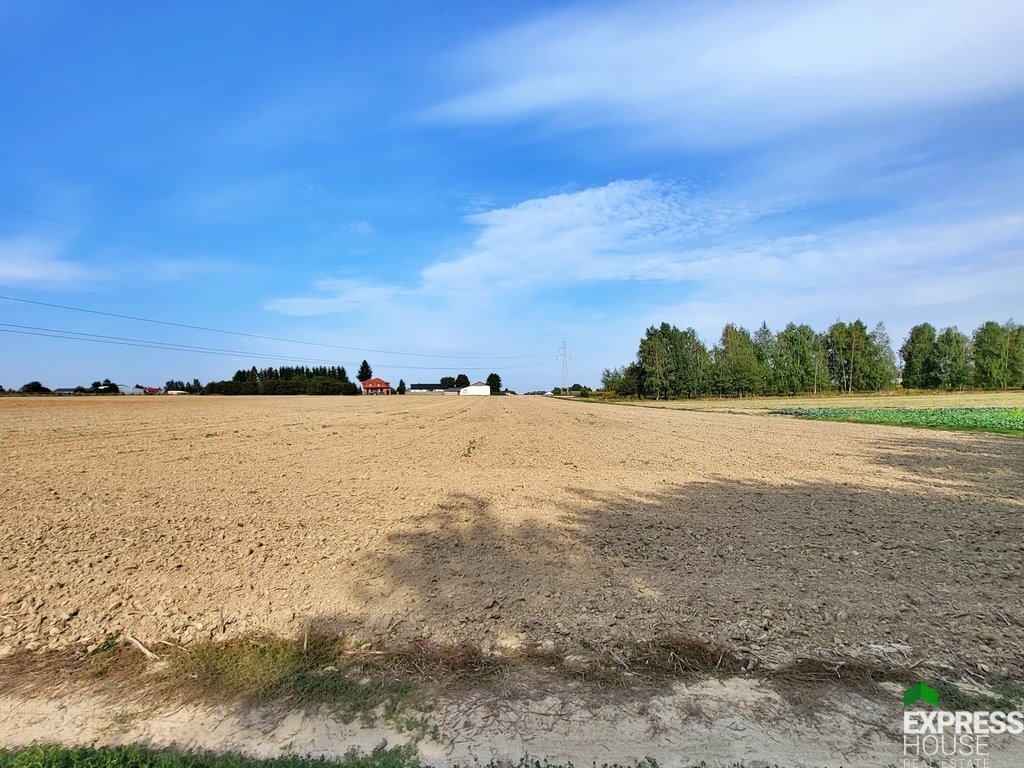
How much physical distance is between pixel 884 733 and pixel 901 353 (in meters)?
124

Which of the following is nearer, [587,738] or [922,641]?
[587,738]

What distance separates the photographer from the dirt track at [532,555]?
4.57m

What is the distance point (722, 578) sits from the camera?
18.0 feet

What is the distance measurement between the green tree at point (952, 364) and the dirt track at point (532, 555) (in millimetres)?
105280

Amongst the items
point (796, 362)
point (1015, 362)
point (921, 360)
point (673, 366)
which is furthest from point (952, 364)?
point (673, 366)

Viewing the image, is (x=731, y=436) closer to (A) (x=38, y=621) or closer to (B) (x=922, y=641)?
(B) (x=922, y=641)

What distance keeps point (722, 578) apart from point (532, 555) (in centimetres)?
212

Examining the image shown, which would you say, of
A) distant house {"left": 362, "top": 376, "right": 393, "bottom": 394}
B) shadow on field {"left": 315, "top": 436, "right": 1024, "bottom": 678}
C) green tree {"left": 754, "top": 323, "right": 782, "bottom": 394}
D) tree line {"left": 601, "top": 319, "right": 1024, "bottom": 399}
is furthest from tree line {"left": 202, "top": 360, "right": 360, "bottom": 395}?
shadow on field {"left": 315, "top": 436, "right": 1024, "bottom": 678}

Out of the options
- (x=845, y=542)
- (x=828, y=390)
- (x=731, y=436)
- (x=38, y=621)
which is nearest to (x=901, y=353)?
(x=828, y=390)

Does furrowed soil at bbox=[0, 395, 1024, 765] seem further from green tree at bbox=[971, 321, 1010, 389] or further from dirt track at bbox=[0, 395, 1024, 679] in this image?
green tree at bbox=[971, 321, 1010, 389]

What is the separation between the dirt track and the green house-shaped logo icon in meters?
0.38

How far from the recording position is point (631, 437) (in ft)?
70.0

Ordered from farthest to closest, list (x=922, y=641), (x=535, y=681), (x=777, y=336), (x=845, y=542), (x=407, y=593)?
(x=777, y=336) < (x=845, y=542) < (x=407, y=593) < (x=922, y=641) < (x=535, y=681)

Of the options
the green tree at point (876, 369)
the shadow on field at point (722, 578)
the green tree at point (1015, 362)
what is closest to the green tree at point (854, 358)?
the green tree at point (876, 369)
